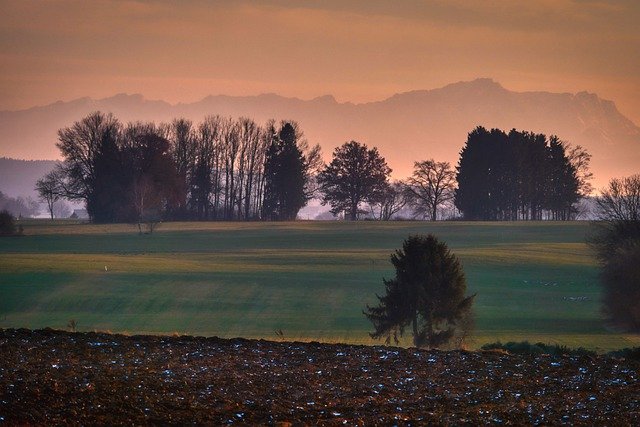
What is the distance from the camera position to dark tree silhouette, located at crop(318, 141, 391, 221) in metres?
120

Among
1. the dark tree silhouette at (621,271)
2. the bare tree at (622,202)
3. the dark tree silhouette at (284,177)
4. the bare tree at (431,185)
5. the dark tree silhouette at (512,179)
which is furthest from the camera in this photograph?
the bare tree at (431,185)

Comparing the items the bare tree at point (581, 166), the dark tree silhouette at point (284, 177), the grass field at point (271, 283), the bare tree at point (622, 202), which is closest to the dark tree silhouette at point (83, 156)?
the grass field at point (271, 283)

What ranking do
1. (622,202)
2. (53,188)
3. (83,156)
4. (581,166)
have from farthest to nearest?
(581,166)
(53,188)
(83,156)
(622,202)

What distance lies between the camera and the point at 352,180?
120m

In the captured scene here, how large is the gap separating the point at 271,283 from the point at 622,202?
95.9 feet

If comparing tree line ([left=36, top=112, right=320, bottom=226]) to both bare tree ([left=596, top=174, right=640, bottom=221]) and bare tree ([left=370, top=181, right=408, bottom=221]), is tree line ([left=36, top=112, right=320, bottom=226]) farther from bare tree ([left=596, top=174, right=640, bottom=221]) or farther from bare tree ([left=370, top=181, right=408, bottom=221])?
bare tree ([left=596, top=174, right=640, bottom=221])

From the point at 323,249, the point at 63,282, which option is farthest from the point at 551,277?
the point at 63,282

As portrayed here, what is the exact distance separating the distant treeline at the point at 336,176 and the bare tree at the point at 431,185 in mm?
126

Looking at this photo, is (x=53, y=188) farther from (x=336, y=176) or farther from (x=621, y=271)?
(x=621, y=271)

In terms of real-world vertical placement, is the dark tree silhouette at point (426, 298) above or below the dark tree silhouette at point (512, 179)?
below

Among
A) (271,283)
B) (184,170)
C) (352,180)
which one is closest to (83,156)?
(184,170)

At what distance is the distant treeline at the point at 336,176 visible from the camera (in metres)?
116

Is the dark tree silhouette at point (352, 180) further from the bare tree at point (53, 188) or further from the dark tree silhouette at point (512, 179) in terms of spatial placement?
the bare tree at point (53, 188)

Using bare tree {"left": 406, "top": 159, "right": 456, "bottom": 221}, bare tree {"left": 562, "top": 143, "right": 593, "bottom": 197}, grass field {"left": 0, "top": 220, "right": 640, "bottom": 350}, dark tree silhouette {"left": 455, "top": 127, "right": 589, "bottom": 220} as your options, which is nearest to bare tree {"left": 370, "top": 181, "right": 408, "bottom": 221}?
bare tree {"left": 406, "top": 159, "right": 456, "bottom": 221}
